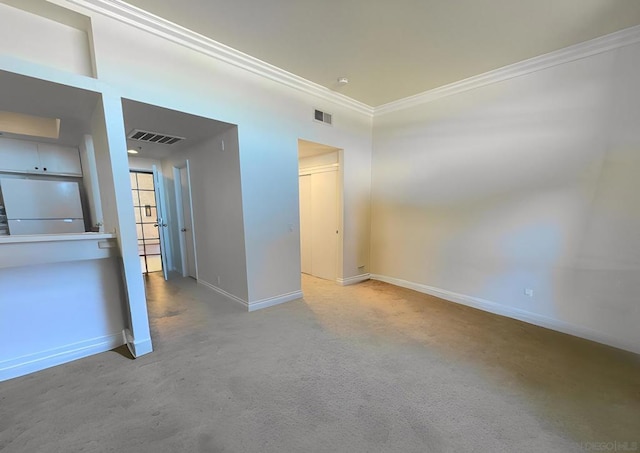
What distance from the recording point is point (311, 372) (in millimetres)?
2111

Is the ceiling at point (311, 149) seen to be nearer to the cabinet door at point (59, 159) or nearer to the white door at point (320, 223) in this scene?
the white door at point (320, 223)

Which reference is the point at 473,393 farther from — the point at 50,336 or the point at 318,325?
the point at 50,336

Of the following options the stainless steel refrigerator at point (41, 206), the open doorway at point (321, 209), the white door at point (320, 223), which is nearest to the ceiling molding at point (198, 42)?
the open doorway at point (321, 209)

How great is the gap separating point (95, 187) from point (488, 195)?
5.24 m

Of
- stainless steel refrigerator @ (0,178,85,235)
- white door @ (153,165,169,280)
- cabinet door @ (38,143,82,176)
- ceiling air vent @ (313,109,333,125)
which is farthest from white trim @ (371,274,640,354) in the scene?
cabinet door @ (38,143,82,176)

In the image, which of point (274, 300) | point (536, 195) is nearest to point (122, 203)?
point (274, 300)

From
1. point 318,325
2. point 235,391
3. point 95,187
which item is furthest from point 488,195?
point 95,187

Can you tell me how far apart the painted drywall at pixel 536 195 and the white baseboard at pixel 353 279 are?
0.86 metres

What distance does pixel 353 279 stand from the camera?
176 inches

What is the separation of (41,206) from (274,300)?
11.5 feet

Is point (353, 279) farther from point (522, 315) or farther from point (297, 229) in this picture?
point (522, 315)

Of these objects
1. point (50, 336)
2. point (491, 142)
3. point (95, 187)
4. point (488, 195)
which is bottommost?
point (50, 336)

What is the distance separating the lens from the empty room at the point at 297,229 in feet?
5.63

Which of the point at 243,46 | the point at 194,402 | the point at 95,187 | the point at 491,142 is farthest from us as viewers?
the point at 95,187
